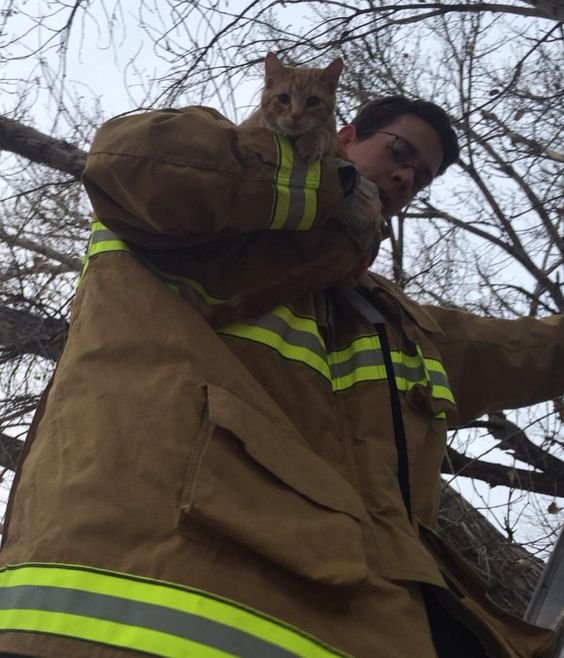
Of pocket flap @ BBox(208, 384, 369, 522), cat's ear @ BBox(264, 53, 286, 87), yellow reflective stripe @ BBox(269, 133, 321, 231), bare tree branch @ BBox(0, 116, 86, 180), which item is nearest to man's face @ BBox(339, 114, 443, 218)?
cat's ear @ BBox(264, 53, 286, 87)

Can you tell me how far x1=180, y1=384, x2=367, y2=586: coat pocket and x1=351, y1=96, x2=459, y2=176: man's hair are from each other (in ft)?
3.98

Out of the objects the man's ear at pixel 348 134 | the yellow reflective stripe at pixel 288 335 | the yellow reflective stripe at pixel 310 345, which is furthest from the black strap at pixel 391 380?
the man's ear at pixel 348 134

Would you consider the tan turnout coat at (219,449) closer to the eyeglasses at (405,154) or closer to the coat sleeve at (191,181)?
the coat sleeve at (191,181)

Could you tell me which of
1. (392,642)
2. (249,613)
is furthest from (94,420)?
(392,642)

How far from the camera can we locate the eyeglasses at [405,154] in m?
2.21

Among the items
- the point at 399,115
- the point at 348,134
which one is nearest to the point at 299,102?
the point at 348,134

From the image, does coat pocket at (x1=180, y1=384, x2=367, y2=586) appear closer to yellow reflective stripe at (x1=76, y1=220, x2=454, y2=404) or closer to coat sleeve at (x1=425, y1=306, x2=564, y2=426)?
yellow reflective stripe at (x1=76, y1=220, x2=454, y2=404)

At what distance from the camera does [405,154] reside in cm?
222

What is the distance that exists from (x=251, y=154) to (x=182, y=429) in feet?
1.94

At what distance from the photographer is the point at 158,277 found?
1.57 metres

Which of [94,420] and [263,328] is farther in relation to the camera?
[263,328]

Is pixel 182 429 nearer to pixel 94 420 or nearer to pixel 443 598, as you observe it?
pixel 94 420

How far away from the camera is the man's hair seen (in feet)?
7.53

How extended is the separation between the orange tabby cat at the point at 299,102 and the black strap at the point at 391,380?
1.19ft
